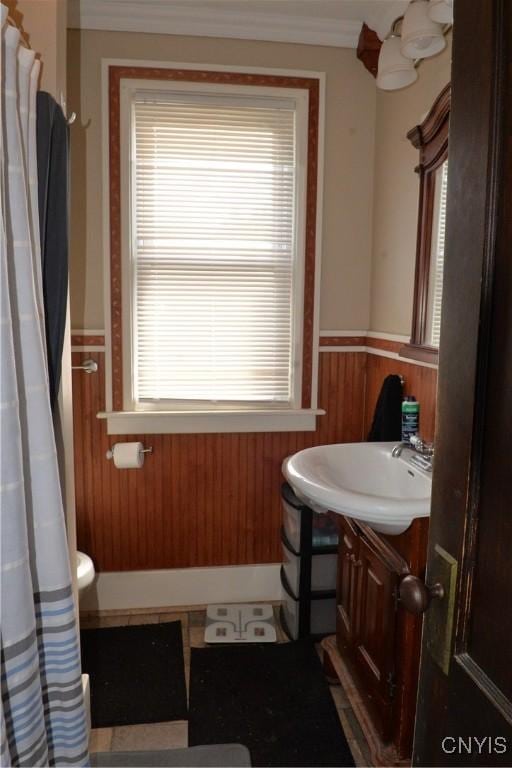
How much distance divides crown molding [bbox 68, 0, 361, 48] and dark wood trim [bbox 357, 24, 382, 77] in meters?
0.05

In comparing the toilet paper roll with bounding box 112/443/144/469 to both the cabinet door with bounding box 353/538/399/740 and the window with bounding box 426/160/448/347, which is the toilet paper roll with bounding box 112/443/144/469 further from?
the window with bounding box 426/160/448/347

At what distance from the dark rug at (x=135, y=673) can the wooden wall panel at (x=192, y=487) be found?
306mm

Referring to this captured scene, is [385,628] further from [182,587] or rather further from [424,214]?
[424,214]

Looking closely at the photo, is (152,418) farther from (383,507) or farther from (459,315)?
A: (459,315)

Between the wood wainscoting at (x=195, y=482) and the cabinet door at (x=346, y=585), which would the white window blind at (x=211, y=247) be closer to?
the wood wainscoting at (x=195, y=482)

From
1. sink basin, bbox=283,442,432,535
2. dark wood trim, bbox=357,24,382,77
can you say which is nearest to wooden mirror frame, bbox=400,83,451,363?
sink basin, bbox=283,442,432,535

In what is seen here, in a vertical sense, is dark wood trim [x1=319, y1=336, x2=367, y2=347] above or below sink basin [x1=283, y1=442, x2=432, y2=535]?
above

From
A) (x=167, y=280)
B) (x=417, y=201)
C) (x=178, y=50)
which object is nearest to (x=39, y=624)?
(x=167, y=280)

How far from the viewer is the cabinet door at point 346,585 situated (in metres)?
1.84

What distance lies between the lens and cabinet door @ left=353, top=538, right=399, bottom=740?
5.12 feet

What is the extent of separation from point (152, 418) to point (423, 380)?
119 centimetres

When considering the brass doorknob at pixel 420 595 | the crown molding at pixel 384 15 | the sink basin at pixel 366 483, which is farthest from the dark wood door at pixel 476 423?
the crown molding at pixel 384 15

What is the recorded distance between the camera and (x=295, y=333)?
250 centimetres

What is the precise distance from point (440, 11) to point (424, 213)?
2.10 feet
